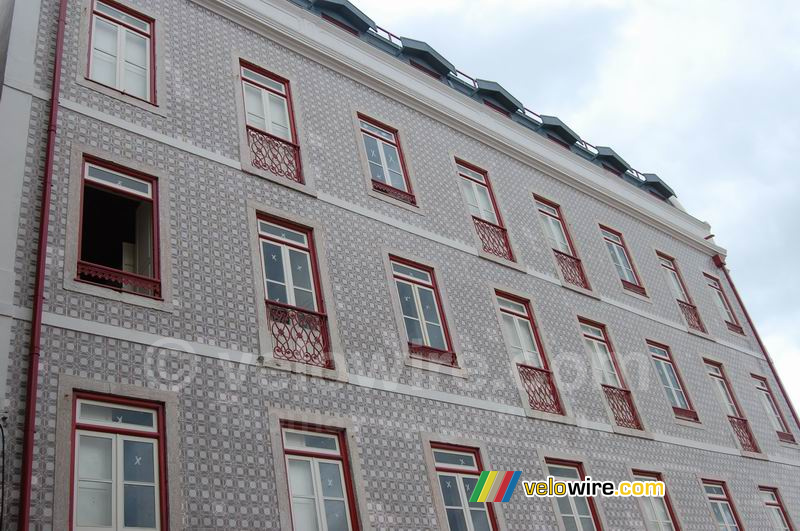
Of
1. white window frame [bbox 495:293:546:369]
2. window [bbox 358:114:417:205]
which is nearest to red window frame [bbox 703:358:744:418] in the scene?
white window frame [bbox 495:293:546:369]

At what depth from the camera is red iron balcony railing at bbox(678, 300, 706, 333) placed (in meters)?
16.8

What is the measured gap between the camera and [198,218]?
899cm

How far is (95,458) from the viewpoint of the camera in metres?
6.80

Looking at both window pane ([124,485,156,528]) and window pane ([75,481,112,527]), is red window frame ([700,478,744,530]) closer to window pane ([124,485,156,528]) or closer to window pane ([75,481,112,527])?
window pane ([124,485,156,528])

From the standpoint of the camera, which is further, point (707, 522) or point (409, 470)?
point (707, 522)

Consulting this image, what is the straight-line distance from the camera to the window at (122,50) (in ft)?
31.3

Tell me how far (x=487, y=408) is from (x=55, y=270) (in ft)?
18.8

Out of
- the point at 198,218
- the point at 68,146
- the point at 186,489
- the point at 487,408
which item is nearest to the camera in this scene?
the point at 186,489

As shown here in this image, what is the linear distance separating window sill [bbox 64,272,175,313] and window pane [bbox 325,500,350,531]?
8.59ft

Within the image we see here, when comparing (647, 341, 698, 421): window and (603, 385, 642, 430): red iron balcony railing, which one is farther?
(647, 341, 698, 421): window

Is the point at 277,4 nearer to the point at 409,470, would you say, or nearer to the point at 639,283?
the point at 409,470

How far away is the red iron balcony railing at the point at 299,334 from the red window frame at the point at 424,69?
24.9 ft

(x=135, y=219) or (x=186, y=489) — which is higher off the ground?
(x=135, y=219)

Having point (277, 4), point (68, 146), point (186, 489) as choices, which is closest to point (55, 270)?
point (68, 146)
